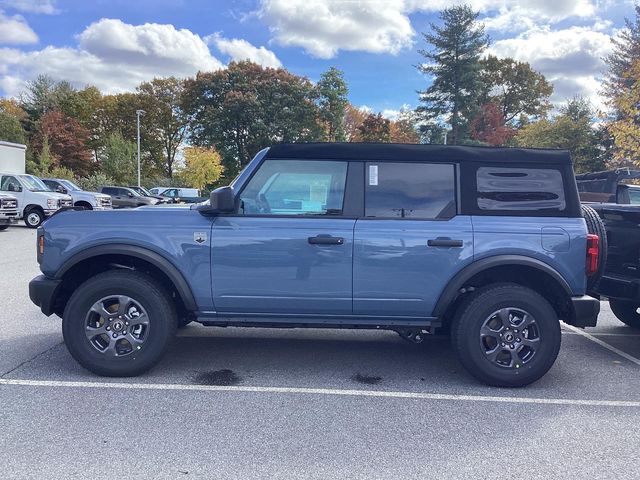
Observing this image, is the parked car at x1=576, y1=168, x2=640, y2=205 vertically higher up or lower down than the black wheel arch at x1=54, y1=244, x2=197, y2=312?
higher up

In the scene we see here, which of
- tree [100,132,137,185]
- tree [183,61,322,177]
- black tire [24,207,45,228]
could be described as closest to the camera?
black tire [24,207,45,228]

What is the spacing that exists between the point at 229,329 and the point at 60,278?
7.14 ft

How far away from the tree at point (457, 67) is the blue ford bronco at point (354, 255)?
44.5 m

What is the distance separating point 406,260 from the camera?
13.7 ft

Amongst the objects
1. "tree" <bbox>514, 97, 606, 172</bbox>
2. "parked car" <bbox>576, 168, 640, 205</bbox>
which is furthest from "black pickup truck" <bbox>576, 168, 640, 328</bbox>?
"tree" <bbox>514, 97, 606, 172</bbox>

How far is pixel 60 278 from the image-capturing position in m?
4.30

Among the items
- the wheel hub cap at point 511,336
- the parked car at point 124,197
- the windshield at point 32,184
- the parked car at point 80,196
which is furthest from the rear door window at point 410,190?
the parked car at point 124,197

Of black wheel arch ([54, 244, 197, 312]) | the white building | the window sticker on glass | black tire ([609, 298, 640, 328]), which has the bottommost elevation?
black tire ([609, 298, 640, 328])

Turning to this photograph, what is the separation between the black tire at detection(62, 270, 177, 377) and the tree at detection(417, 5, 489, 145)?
4560 centimetres

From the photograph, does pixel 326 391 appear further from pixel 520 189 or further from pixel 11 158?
pixel 11 158

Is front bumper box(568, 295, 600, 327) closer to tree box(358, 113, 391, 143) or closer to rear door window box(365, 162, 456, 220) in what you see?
rear door window box(365, 162, 456, 220)

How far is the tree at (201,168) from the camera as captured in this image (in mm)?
43688

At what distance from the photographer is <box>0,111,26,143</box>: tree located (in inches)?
1756

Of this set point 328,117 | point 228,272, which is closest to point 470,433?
point 228,272
